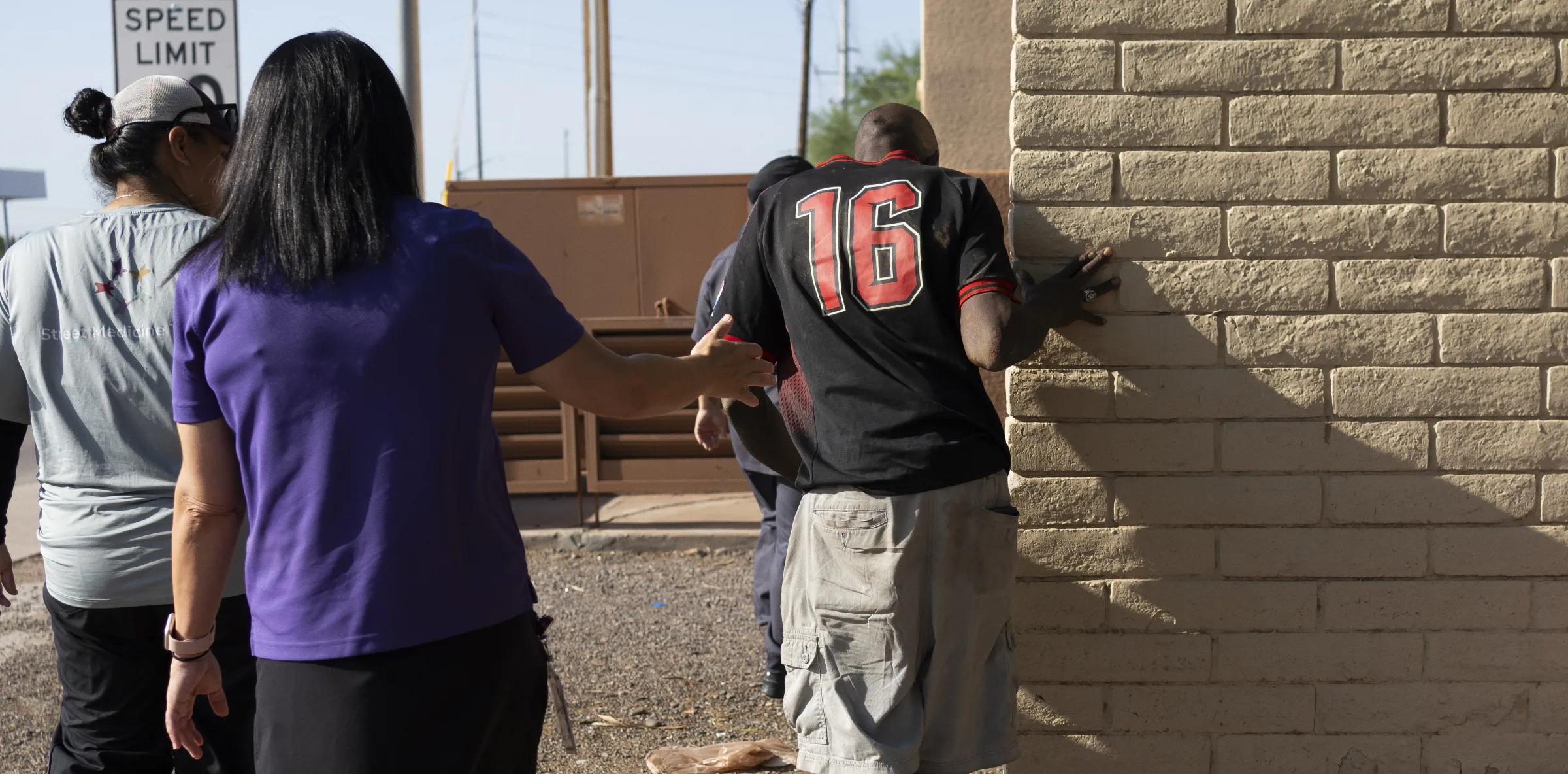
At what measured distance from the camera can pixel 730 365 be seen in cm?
250

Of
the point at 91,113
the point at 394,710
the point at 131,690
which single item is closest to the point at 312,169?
the point at 394,710

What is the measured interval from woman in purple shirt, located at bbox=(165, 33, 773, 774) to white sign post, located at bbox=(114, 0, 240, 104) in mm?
4804

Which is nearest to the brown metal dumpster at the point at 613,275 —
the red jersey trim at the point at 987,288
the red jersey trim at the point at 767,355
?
the red jersey trim at the point at 767,355

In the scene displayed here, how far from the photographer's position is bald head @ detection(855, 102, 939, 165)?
10.3 feet

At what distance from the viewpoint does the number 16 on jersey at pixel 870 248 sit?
283cm

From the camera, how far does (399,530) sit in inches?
77.4

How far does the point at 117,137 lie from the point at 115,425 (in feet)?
2.05

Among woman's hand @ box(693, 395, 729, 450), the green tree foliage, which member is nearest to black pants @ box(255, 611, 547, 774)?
woman's hand @ box(693, 395, 729, 450)

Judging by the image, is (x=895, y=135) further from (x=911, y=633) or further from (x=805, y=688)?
(x=805, y=688)

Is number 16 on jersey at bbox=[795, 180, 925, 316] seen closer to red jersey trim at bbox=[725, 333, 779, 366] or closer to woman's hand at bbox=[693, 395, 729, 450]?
red jersey trim at bbox=[725, 333, 779, 366]

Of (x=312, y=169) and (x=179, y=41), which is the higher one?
(x=179, y=41)

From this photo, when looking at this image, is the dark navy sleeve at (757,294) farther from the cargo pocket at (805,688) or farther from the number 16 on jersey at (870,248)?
the cargo pocket at (805,688)

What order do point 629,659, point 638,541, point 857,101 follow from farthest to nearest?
point 857,101, point 638,541, point 629,659

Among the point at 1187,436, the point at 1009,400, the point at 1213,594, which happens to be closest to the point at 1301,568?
the point at 1213,594
